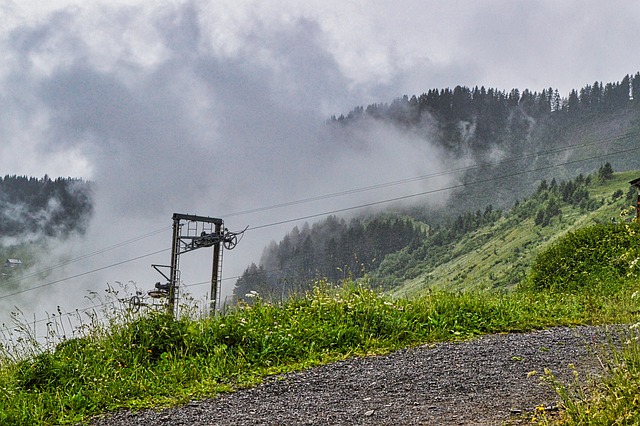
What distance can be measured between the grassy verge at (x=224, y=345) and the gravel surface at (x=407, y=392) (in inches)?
15.9

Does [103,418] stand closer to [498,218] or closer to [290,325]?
[290,325]

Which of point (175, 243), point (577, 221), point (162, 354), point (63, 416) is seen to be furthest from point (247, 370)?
point (577, 221)

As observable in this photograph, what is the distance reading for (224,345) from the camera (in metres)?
8.02

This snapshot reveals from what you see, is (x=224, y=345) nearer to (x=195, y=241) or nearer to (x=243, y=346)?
(x=243, y=346)

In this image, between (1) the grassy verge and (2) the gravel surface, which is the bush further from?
(2) the gravel surface

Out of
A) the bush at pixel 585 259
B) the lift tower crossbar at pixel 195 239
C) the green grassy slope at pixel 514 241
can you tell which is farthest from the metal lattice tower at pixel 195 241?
the green grassy slope at pixel 514 241

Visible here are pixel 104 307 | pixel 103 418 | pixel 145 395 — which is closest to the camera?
pixel 103 418

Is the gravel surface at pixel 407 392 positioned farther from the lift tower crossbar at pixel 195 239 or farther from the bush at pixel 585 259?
the lift tower crossbar at pixel 195 239

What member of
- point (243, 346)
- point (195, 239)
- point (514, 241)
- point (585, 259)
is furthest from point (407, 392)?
point (514, 241)

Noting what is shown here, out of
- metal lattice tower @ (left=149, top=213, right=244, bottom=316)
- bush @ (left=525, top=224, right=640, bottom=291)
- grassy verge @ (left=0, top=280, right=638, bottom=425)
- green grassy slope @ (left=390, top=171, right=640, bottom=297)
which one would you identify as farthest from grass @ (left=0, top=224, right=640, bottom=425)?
green grassy slope @ (left=390, top=171, right=640, bottom=297)

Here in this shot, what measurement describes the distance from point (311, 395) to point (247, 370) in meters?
1.21

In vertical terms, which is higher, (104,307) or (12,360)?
(104,307)

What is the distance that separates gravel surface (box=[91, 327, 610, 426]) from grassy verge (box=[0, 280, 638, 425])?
40 centimetres

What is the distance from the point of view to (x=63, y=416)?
6617mm
